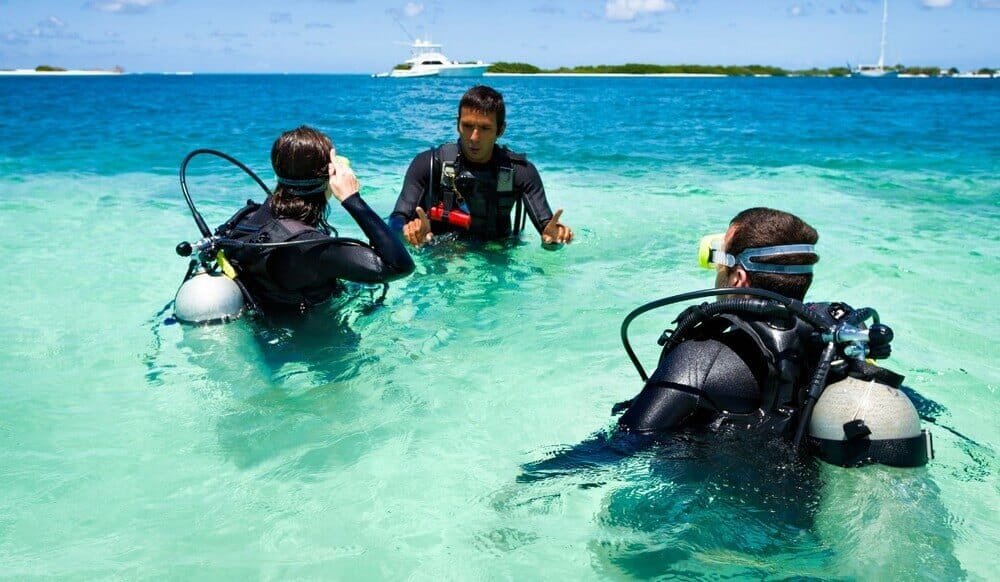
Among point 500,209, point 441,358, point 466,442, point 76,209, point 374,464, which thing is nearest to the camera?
point 374,464

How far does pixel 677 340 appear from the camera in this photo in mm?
2480

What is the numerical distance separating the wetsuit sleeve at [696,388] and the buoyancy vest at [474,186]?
13.3ft

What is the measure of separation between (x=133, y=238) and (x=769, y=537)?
742cm

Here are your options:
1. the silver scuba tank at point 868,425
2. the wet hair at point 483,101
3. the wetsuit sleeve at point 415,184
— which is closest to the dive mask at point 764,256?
the silver scuba tank at point 868,425

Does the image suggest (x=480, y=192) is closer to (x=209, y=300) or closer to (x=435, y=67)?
(x=209, y=300)

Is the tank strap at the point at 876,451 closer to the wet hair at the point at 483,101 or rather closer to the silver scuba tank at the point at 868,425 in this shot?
the silver scuba tank at the point at 868,425

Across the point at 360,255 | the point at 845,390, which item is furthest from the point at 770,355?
the point at 360,255

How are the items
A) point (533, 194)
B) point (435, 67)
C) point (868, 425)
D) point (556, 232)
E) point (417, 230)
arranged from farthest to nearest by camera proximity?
point (435, 67), point (533, 194), point (556, 232), point (417, 230), point (868, 425)

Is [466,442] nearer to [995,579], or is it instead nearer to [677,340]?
[677,340]

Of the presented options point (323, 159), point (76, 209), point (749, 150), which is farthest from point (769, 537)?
point (749, 150)

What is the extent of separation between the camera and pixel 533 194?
6.44 metres

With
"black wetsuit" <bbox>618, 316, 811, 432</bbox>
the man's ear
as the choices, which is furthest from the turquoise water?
the man's ear

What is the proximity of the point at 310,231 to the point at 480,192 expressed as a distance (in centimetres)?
277

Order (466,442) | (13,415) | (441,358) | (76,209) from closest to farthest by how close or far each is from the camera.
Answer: (466,442) → (13,415) → (441,358) → (76,209)
